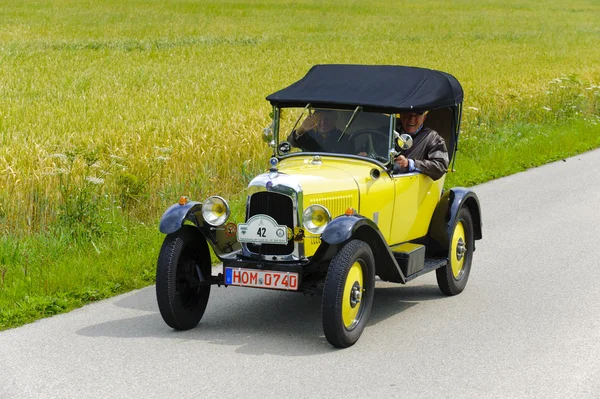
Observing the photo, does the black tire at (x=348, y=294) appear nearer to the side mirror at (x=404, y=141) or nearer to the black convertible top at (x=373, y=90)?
the side mirror at (x=404, y=141)

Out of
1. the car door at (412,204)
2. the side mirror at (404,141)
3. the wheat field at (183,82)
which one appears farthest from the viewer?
the wheat field at (183,82)

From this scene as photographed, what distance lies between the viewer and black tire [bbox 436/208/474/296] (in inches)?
346

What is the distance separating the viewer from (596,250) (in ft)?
34.6

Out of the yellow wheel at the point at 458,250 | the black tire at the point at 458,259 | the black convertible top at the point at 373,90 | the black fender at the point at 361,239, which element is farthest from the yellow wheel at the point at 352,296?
the yellow wheel at the point at 458,250

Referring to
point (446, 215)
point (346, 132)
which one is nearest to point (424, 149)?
point (446, 215)

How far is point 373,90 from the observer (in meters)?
8.41

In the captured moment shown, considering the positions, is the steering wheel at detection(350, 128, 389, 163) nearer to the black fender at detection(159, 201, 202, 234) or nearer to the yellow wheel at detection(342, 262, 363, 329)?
the yellow wheel at detection(342, 262, 363, 329)

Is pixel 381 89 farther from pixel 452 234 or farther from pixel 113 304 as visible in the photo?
pixel 113 304

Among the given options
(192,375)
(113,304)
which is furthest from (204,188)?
(192,375)

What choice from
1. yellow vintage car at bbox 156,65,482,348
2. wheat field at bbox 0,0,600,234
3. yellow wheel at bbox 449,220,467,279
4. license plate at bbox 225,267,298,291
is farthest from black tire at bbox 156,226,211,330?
wheat field at bbox 0,0,600,234

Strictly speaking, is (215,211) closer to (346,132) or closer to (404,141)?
(346,132)

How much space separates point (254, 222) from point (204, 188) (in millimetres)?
5025

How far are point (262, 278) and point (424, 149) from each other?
220 centimetres

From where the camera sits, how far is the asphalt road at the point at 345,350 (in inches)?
247
